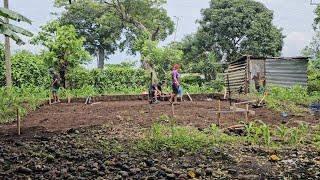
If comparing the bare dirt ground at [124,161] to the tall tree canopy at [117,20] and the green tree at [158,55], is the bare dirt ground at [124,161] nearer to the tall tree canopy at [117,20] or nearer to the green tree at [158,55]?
the green tree at [158,55]

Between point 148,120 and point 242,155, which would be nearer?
point 242,155

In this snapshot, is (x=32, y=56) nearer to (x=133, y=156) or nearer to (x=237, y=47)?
(x=237, y=47)

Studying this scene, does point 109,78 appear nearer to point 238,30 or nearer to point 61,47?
point 61,47

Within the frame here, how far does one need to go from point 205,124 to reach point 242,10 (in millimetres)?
26021

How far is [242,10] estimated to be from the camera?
114ft

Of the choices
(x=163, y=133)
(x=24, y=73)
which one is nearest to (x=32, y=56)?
(x=24, y=73)

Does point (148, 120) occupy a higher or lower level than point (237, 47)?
lower

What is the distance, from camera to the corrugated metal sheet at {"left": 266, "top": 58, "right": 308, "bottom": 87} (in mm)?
26109

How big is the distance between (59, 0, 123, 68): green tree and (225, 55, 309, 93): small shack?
551 inches

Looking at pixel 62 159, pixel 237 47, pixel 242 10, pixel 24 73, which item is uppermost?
pixel 242 10

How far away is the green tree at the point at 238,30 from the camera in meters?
34.3

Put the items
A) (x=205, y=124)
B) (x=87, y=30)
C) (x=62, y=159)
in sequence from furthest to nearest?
(x=87, y=30) → (x=205, y=124) → (x=62, y=159)

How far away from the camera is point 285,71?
87.4 ft

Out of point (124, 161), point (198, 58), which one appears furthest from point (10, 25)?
point (198, 58)
